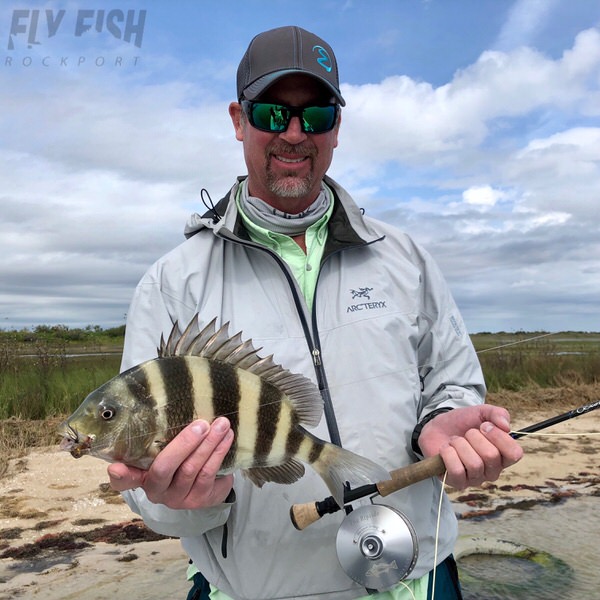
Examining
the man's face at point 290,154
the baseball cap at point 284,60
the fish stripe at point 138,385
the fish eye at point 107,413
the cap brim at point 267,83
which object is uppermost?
the baseball cap at point 284,60

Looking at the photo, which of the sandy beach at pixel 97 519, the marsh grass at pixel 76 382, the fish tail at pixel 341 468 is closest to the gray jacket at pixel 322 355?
the fish tail at pixel 341 468

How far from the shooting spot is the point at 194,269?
2523mm

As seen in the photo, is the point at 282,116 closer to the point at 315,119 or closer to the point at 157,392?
the point at 315,119

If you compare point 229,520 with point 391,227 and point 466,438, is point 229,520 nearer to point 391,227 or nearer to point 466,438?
point 466,438

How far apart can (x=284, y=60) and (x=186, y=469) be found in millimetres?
1753

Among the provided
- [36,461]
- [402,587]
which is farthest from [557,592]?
[36,461]

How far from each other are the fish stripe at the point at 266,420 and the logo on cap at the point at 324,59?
146 centimetres

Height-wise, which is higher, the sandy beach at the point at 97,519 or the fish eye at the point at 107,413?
the fish eye at the point at 107,413

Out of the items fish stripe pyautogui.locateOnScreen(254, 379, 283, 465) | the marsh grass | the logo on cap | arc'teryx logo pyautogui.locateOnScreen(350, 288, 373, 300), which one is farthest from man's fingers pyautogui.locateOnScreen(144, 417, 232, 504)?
the marsh grass

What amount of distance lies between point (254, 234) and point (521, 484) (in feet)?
17.8

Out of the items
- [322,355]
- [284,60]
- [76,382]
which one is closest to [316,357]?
[322,355]

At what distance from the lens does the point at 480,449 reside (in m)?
2.07

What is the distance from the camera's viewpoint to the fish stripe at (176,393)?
195cm

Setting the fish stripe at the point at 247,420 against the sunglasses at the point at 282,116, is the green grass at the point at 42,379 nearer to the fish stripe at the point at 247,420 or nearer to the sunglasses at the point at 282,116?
the sunglasses at the point at 282,116
